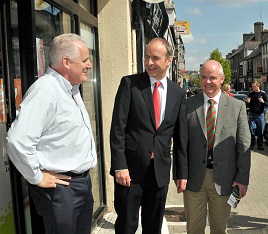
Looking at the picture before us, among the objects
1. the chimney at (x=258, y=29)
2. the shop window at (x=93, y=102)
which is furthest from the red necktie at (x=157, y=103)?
the chimney at (x=258, y=29)

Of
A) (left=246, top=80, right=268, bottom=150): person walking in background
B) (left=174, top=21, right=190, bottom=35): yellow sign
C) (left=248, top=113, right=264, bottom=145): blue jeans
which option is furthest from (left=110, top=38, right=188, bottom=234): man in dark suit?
(left=174, top=21, right=190, bottom=35): yellow sign

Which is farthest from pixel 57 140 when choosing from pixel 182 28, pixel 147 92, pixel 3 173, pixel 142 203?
pixel 182 28

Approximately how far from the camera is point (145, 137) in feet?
9.54

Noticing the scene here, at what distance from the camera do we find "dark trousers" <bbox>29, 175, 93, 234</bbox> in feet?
7.31

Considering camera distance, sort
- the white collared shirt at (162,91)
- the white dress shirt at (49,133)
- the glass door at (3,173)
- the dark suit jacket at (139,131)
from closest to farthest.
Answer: the white dress shirt at (49,133) < the glass door at (3,173) < the dark suit jacket at (139,131) < the white collared shirt at (162,91)

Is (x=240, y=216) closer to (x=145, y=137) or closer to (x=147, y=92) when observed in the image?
(x=145, y=137)

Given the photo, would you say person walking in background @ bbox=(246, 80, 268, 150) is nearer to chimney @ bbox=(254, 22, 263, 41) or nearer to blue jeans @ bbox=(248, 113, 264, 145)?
blue jeans @ bbox=(248, 113, 264, 145)

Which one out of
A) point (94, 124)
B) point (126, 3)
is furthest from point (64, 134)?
point (126, 3)

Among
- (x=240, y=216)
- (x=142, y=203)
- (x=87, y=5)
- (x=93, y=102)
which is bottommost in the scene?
(x=240, y=216)

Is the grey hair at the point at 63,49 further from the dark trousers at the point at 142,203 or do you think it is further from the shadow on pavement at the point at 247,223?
the shadow on pavement at the point at 247,223

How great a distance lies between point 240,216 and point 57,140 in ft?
11.8

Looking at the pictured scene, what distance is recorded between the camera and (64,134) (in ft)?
7.27

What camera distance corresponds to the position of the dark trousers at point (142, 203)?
3006 millimetres

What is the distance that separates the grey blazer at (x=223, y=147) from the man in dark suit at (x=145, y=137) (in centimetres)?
13
